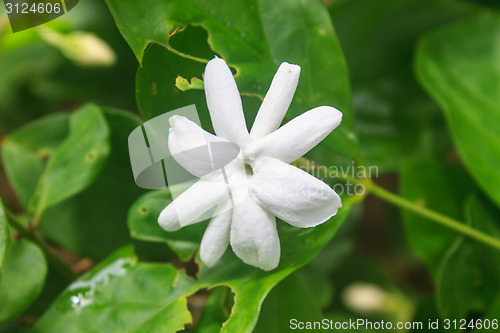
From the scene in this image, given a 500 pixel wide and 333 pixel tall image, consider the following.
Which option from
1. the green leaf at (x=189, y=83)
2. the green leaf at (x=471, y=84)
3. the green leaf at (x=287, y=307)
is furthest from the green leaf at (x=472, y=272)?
the green leaf at (x=189, y=83)

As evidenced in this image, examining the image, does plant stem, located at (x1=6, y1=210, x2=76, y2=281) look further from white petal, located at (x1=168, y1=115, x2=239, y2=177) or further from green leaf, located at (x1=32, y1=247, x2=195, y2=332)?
white petal, located at (x1=168, y1=115, x2=239, y2=177)

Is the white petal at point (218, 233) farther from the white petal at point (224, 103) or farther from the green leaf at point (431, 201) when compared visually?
the green leaf at point (431, 201)

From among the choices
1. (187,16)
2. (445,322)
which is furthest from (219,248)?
(445,322)

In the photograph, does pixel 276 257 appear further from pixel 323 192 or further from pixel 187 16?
pixel 187 16

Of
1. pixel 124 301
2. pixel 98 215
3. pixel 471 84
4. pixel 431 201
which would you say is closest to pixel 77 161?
pixel 98 215

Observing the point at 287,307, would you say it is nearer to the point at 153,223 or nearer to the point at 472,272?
the point at 153,223

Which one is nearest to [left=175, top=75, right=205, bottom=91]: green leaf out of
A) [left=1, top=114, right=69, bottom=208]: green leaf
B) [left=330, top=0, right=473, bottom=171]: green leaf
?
[left=1, top=114, right=69, bottom=208]: green leaf
